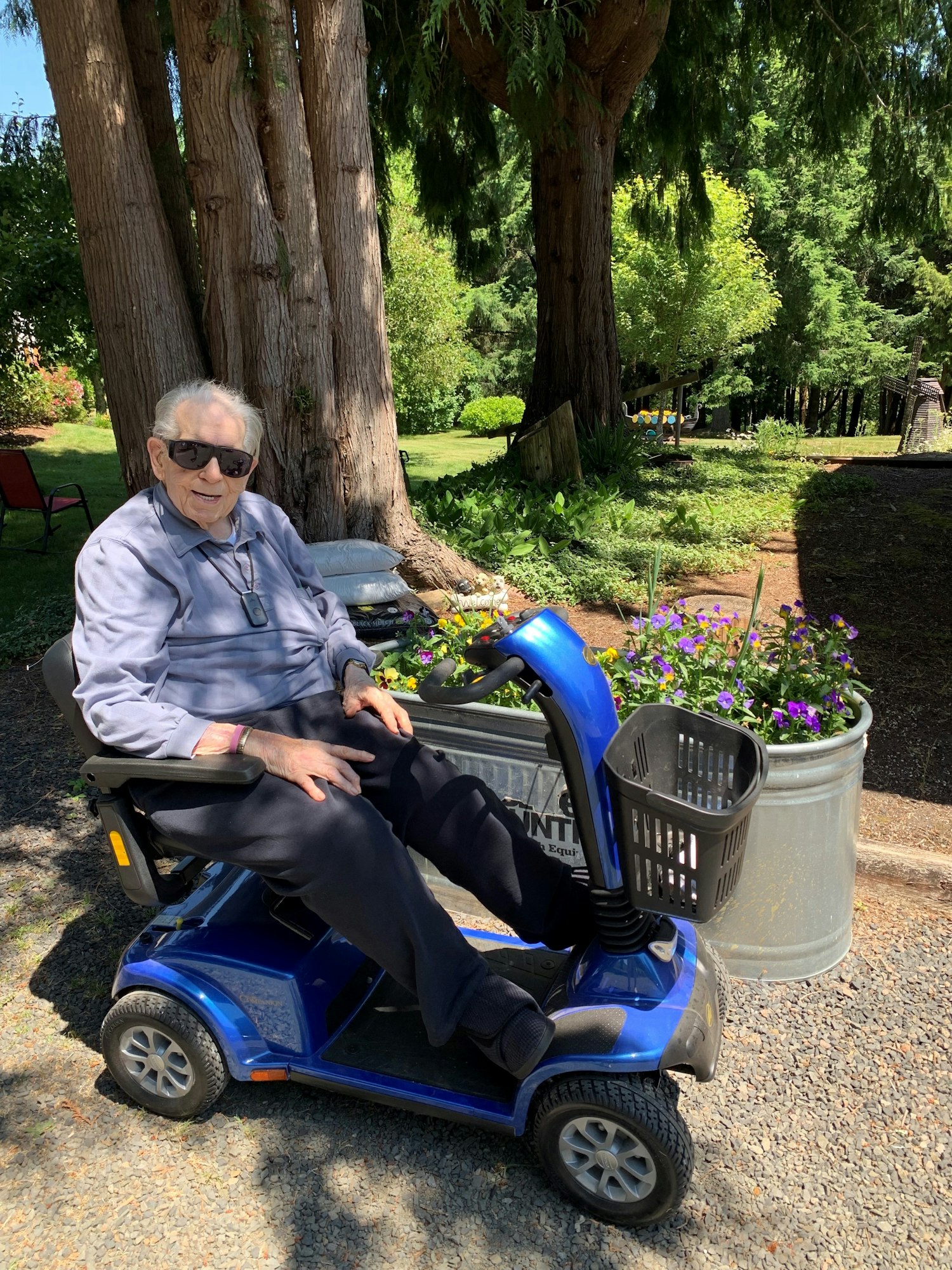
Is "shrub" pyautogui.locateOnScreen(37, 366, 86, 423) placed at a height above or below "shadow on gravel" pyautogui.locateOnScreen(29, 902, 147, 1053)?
above

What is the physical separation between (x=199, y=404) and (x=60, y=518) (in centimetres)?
921

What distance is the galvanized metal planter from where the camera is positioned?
2.67 m

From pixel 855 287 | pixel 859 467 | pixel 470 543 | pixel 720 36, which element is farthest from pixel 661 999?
pixel 855 287

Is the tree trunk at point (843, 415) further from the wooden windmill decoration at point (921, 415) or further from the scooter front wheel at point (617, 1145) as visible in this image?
the scooter front wheel at point (617, 1145)

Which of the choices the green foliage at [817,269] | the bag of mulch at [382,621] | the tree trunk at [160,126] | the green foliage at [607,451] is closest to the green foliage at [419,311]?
the green foliage at [817,269]

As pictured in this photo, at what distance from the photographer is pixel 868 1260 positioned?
1.97 metres

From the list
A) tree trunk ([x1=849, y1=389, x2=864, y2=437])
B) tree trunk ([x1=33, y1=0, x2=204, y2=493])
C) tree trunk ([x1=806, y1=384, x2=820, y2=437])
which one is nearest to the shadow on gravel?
tree trunk ([x1=33, y1=0, x2=204, y2=493])

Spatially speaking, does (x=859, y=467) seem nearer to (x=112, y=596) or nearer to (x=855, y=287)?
(x=112, y=596)

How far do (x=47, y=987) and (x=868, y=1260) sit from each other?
2.34 metres

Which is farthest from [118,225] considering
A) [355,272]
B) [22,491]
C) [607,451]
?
[607,451]

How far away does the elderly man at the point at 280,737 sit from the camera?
2053 mm

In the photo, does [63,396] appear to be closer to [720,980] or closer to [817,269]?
[720,980]

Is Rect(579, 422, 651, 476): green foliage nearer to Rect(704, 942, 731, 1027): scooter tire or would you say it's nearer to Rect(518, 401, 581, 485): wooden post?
Rect(518, 401, 581, 485): wooden post

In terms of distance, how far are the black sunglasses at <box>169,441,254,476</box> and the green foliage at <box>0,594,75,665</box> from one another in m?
4.06
